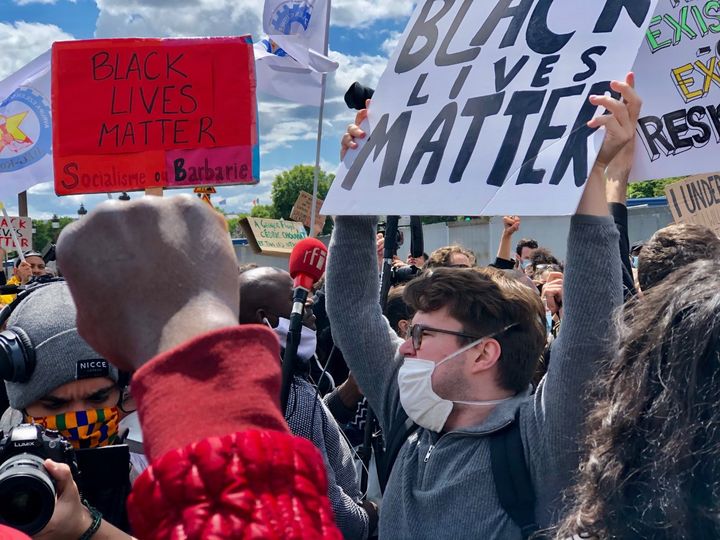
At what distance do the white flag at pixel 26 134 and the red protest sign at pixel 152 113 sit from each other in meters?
2.57

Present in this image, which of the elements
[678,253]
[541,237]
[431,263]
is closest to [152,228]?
[678,253]

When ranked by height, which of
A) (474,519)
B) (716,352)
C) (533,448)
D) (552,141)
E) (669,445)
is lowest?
(474,519)

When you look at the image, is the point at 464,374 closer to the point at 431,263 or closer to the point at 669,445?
the point at 669,445

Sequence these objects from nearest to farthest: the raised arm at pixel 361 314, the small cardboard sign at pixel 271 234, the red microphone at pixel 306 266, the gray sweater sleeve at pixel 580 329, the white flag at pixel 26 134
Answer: the gray sweater sleeve at pixel 580 329
the raised arm at pixel 361 314
the red microphone at pixel 306 266
the white flag at pixel 26 134
the small cardboard sign at pixel 271 234

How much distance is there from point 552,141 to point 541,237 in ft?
51.5

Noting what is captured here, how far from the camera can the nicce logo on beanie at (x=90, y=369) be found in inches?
80.0

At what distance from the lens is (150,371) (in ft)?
2.57


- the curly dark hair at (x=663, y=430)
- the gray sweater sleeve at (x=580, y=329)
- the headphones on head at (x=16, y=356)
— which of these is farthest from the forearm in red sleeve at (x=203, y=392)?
the headphones on head at (x=16, y=356)

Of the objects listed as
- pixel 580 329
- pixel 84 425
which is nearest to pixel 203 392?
pixel 580 329

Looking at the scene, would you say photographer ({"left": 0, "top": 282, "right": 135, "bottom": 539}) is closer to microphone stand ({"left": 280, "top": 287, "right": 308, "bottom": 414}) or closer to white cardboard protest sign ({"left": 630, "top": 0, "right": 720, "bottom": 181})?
microphone stand ({"left": 280, "top": 287, "right": 308, "bottom": 414})

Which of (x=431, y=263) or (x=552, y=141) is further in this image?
(x=431, y=263)

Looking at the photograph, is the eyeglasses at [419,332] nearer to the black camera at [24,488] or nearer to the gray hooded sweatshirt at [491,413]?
the gray hooded sweatshirt at [491,413]

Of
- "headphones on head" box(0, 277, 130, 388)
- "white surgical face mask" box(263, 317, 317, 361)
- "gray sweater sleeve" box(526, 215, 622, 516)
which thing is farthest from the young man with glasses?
"headphones on head" box(0, 277, 130, 388)

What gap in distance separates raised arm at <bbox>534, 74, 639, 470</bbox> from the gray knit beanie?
118 cm
